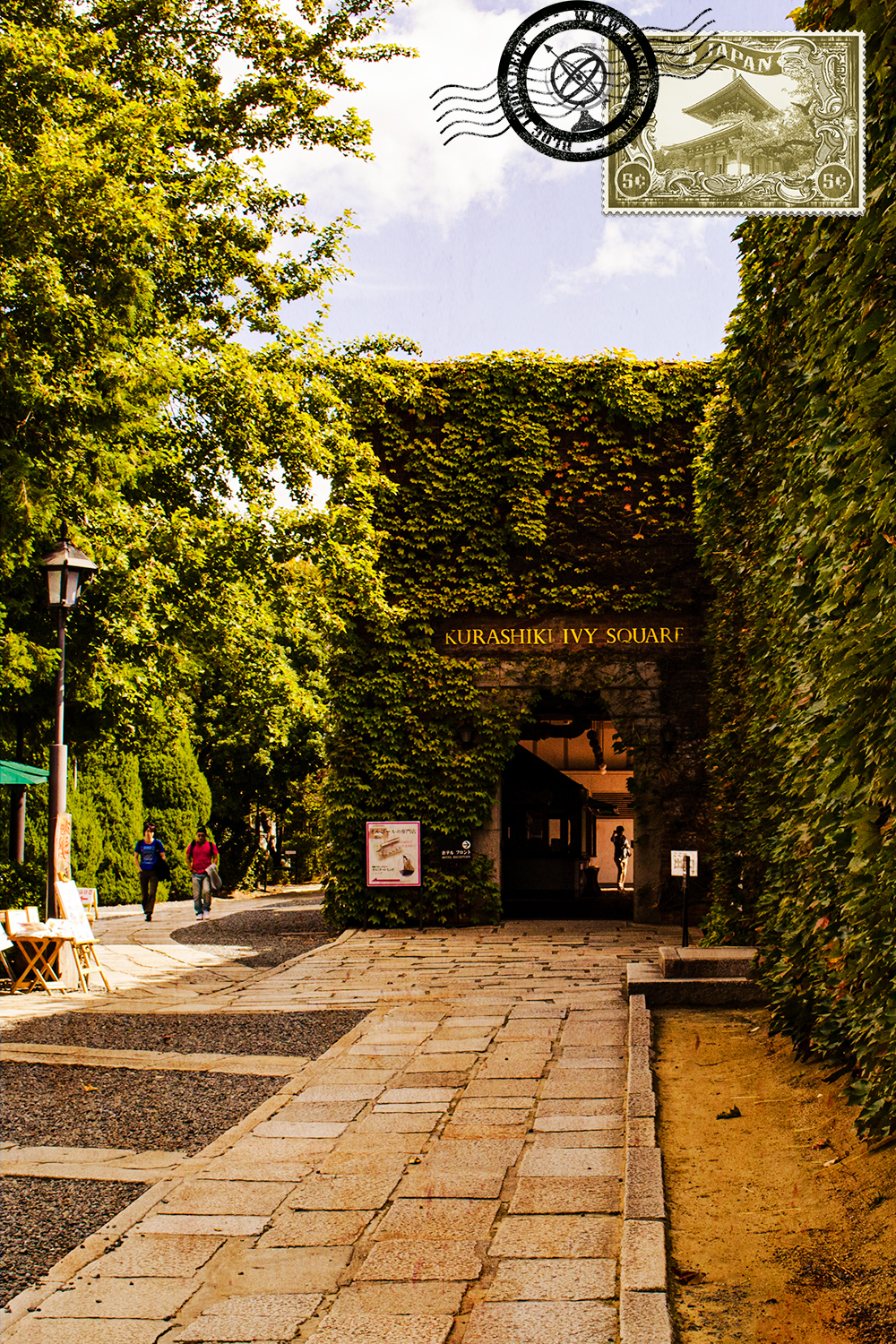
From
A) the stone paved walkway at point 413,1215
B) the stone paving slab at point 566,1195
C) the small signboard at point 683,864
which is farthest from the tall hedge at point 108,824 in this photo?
the stone paving slab at point 566,1195

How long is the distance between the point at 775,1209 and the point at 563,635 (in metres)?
11.9

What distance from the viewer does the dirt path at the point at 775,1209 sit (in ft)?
10.8

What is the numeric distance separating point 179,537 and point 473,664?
4593 millimetres

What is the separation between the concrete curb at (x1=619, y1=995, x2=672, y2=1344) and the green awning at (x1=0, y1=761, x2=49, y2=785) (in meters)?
7.85

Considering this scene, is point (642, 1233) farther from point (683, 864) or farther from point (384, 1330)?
point (683, 864)

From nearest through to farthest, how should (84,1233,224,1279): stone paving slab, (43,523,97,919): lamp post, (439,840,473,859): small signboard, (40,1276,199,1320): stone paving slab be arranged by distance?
(40,1276,199,1320): stone paving slab, (84,1233,224,1279): stone paving slab, (43,523,97,919): lamp post, (439,840,473,859): small signboard

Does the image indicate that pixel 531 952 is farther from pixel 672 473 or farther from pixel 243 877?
pixel 243 877

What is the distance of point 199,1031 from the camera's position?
862cm

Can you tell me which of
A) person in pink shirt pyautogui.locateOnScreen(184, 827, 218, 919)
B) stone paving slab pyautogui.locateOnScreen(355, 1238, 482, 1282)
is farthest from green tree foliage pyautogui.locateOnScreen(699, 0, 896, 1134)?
person in pink shirt pyautogui.locateOnScreen(184, 827, 218, 919)

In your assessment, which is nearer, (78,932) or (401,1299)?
(401,1299)

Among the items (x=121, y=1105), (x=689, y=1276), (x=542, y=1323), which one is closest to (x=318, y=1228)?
(x=542, y=1323)

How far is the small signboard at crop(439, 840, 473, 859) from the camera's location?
50.9 ft

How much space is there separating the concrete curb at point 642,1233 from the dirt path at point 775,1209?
11cm

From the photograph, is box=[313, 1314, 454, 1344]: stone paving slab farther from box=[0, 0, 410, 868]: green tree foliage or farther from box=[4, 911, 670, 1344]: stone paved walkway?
box=[0, 0, 410, 868]: green tree foliage
